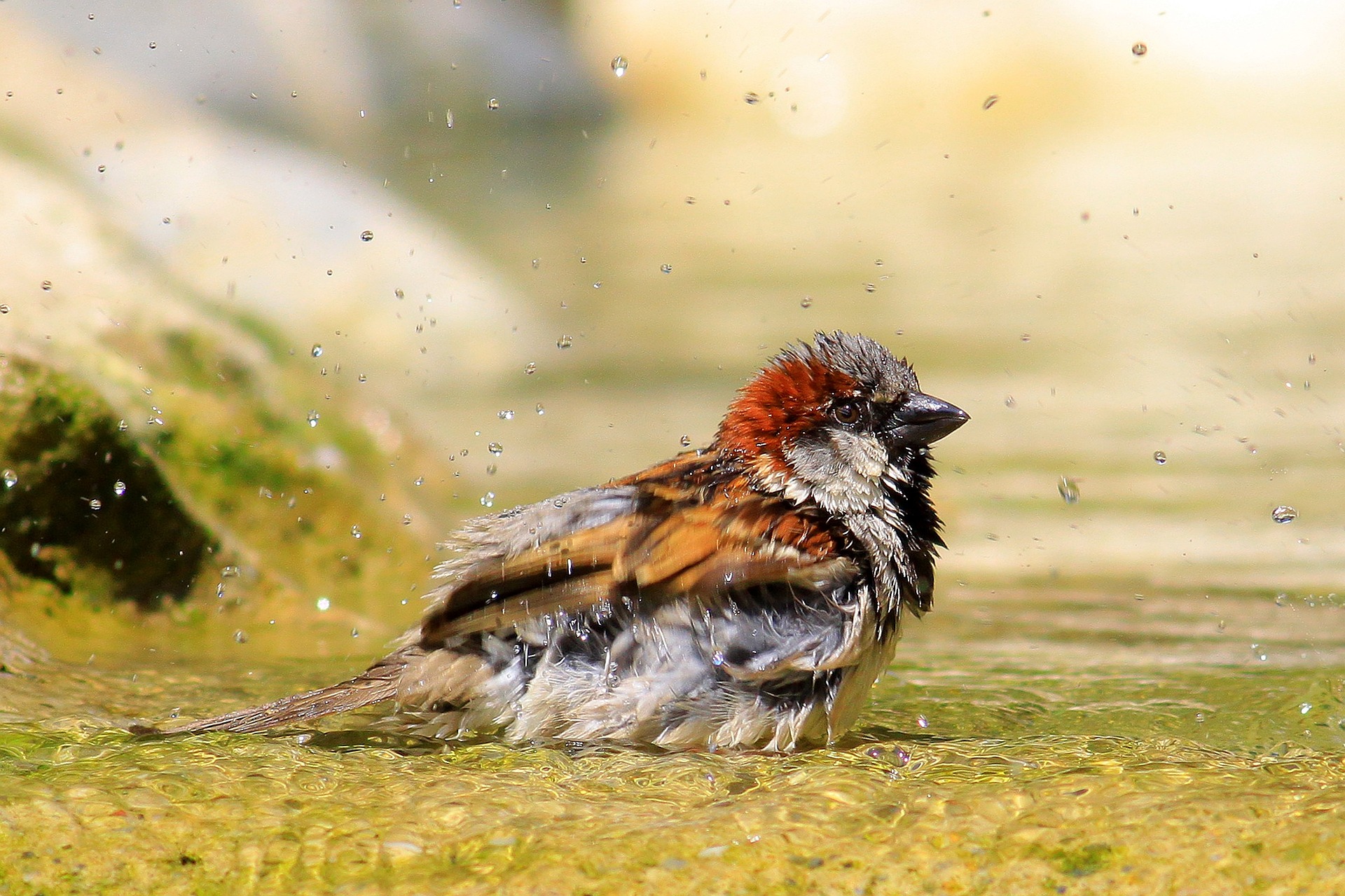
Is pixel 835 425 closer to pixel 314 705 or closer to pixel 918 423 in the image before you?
pixel 918 423

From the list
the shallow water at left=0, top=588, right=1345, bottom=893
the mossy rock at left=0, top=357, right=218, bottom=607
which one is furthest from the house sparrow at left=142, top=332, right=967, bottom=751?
the mossy rock at left=0, top=357, right=218, bottom=607

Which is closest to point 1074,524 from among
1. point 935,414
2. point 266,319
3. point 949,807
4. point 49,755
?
point 935,414

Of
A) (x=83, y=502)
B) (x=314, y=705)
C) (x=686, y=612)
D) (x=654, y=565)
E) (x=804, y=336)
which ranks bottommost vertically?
(x=314, y=705)

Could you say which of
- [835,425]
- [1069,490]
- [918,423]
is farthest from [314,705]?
[1069,490]

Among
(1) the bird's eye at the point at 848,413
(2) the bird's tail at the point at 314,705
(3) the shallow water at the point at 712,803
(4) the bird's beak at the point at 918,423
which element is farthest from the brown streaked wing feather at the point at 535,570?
(4) the bird's beak at the point at 918,423

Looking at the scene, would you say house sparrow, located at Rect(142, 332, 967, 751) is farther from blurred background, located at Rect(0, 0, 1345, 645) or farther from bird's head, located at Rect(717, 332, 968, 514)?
blurred background, located at Rect(0, 0, 1345, 645)

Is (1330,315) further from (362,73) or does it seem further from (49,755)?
(49,755)
